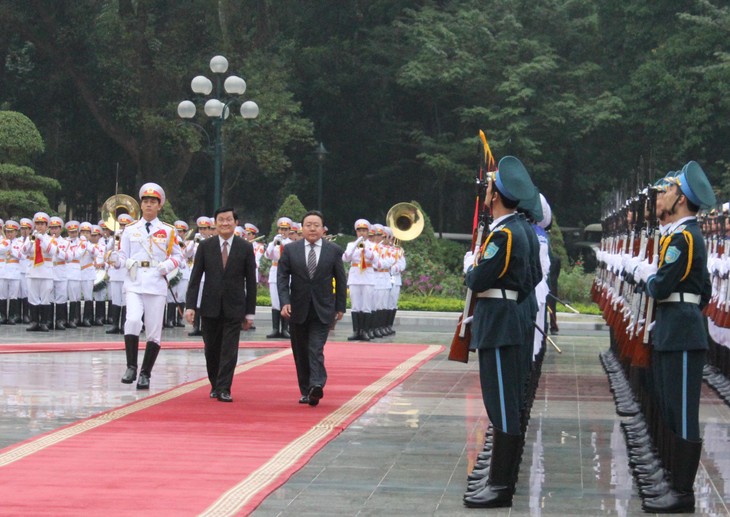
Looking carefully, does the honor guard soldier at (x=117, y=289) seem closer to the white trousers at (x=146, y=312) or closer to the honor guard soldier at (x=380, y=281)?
the honor guard soldier at (x=380, y=281)

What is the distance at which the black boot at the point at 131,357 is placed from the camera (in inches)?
583

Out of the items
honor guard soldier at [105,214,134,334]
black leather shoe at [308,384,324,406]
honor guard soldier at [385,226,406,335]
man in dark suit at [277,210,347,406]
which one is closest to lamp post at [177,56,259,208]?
honor guard soldier at [105,214,134,334]

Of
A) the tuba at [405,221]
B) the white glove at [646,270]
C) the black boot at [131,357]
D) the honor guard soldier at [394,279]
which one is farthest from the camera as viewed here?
the tuba at [405,221]

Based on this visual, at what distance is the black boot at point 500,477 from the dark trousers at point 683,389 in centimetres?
92

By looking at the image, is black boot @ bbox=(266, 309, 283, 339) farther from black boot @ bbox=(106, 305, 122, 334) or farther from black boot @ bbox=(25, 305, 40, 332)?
black boot @ bbox=(25, 305, 40, 332)

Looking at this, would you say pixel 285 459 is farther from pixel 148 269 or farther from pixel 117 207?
pixel 117 207

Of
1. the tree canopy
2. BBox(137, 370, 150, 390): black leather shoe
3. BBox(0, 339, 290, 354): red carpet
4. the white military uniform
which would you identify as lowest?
BBox(0, 339, 290, 354): red carpet

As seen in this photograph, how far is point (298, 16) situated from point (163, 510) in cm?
4808

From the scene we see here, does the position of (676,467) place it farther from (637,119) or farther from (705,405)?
(637,119)

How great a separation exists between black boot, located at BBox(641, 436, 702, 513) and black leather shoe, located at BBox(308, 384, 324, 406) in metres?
5.31

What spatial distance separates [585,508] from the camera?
823 cm

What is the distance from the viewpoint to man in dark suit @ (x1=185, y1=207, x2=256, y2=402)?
1398 centimetres

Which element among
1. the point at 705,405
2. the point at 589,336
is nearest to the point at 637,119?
the point at 589,336

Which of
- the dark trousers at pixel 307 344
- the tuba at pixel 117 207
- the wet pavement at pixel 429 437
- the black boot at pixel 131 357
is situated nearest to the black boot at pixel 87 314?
the tuba at pixel 117 207
